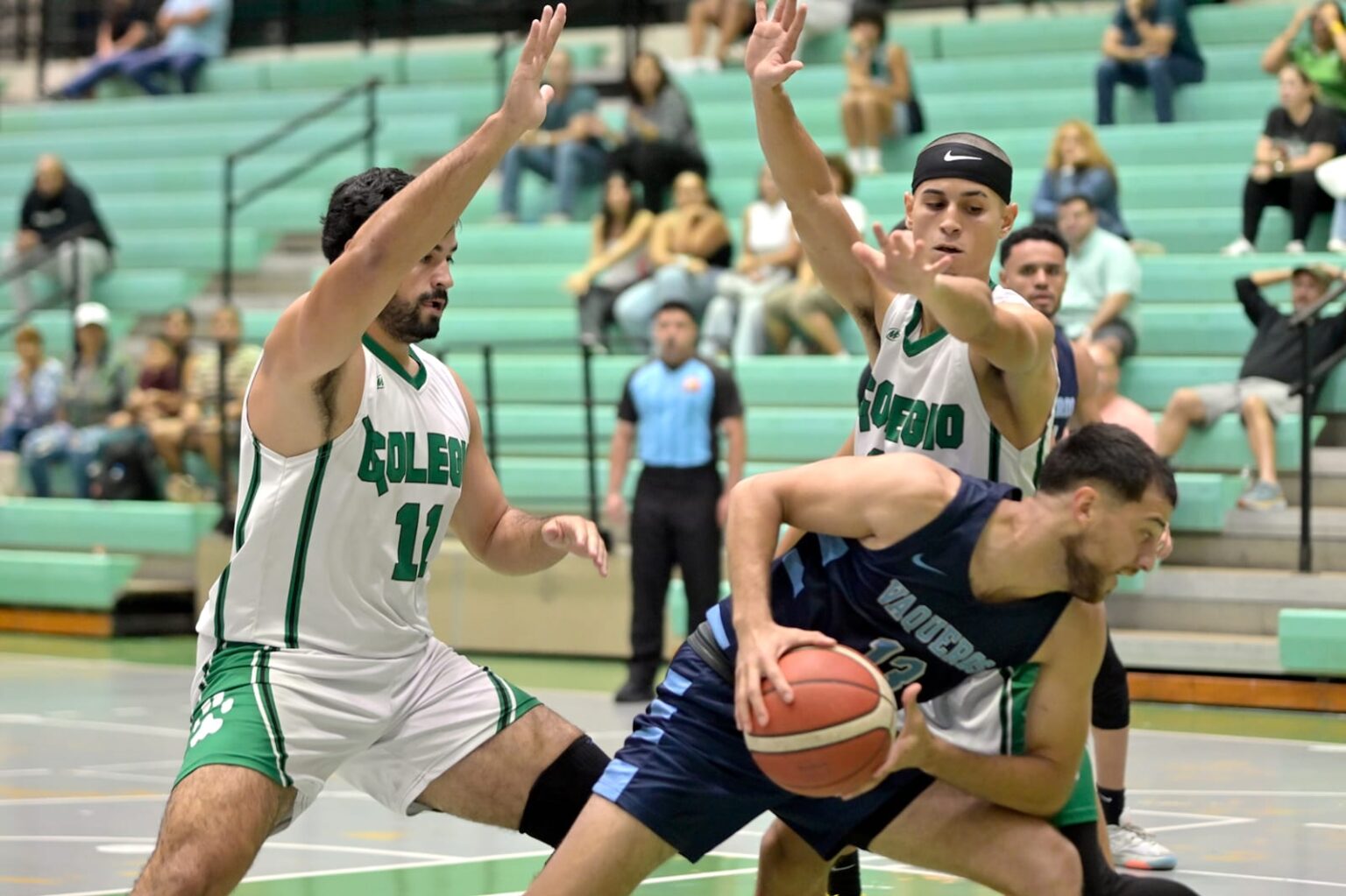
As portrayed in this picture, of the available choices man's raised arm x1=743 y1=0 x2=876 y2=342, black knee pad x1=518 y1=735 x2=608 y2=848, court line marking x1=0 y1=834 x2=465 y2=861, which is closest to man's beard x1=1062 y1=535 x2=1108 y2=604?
man's raised arm x1=743 y1=0 x2=876 y2=342

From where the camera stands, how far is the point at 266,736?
4539 millimetres

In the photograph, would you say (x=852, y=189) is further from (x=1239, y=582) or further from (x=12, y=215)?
(x=12, y=215)

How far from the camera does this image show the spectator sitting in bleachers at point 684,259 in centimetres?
1331

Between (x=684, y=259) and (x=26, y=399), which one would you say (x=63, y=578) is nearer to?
(x=26, y=399)

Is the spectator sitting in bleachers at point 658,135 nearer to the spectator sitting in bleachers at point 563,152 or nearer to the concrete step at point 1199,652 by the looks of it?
the spectator sitting in bleachers at point 563,152

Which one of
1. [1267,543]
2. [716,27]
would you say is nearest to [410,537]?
[1267,543]

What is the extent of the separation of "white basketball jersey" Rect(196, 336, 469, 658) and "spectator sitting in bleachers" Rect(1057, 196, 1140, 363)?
702 cm

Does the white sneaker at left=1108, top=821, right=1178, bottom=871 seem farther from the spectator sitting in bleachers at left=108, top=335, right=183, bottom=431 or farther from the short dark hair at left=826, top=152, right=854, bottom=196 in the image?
the spectator sitting in bleachers at left=108, top=335, right=183, bottom=431

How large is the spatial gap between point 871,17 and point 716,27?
2783mm

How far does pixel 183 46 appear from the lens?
1936 centimetres

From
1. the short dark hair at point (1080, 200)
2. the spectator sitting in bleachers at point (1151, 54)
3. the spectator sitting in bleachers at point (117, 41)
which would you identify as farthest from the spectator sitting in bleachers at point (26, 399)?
the spectator sitting in bleachers at point (1151, 54)

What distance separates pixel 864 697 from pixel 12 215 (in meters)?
15.1

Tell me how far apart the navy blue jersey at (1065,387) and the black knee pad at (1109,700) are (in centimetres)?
71

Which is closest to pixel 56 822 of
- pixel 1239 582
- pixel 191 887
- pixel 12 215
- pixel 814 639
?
pixel 191 887
